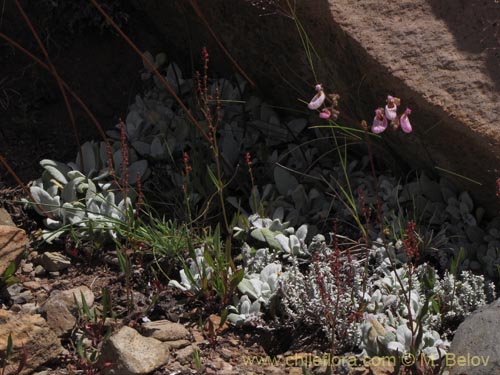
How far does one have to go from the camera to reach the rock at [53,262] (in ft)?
11.9

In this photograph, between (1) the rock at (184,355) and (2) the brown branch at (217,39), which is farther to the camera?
(2) the brown branch at (217,39)

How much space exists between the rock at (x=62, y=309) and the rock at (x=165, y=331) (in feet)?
0.93

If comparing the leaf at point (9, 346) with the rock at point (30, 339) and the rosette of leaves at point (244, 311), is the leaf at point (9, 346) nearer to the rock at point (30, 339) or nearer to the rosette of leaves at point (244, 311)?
the rock at point (30, 339)

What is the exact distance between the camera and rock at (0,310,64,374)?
9.86 ft

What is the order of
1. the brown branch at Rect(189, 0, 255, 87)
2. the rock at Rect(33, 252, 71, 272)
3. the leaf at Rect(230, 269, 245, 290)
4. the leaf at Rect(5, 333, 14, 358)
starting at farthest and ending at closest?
the brown branch at Rect(189, 0, 255, 87) < the rock at Rect(33, 252, 71, 272) < the leaf at Rect(230, 269, 245, 290) < the leaf at Rect(5, 333, 14, 358)

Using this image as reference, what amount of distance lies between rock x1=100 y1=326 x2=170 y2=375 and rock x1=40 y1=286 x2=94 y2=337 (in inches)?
9.7

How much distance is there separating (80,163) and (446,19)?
1834mm

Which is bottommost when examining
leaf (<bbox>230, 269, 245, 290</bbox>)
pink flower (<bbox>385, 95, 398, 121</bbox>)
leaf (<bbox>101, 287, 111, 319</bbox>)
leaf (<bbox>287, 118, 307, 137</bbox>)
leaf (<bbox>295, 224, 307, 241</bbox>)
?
leaf (<bbox>101, 287, 111, 319</bbox>)

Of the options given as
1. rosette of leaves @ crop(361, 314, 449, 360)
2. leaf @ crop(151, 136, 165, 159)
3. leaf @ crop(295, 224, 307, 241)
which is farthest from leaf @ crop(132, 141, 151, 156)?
rosette of leaves @ crop(361, 314, 449, 360)

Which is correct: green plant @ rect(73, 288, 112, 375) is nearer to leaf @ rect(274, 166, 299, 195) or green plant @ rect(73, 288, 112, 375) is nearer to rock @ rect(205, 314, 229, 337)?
rock @ rect(205, 314, 229, 337)

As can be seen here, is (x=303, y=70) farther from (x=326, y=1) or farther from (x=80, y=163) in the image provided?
(x=80, y=163)

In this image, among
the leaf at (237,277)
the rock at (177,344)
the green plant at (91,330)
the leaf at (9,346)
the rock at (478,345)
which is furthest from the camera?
the leaf at (237,277)

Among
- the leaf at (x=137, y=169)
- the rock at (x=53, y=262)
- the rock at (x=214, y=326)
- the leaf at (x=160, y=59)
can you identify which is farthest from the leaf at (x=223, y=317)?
the leaf at (x=160, y=59)

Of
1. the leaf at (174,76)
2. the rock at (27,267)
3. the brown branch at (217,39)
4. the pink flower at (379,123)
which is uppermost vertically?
the pink flower at (379,123)
